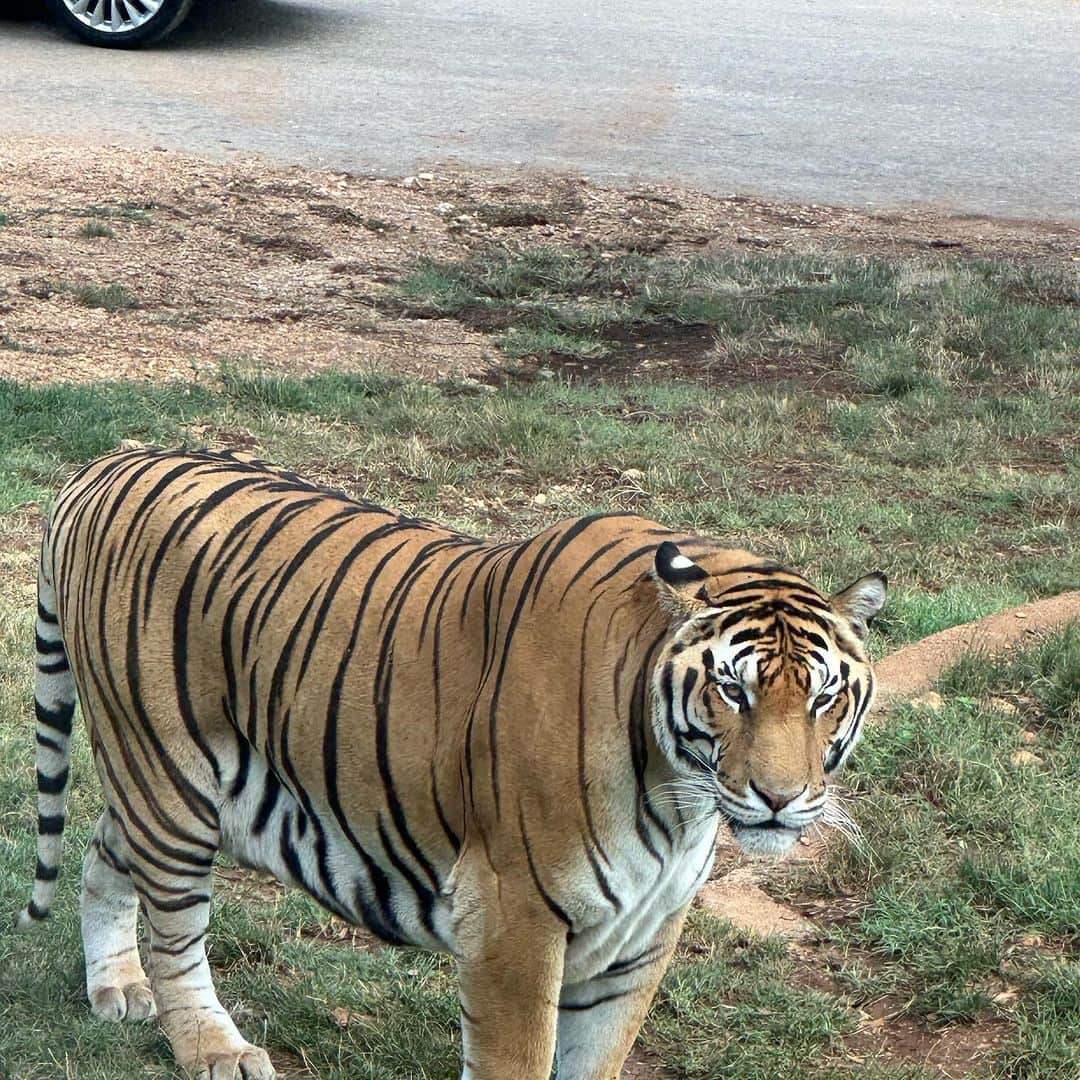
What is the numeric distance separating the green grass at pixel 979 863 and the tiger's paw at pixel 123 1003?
1.65 m

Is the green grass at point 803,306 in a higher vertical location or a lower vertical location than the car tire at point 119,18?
lower

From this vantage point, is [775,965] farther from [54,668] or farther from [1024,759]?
[54,668]

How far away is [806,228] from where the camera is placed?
11055 mm

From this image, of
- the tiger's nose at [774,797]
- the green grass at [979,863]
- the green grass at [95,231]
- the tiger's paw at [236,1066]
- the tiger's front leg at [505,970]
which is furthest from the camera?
the green grass at [95,231]

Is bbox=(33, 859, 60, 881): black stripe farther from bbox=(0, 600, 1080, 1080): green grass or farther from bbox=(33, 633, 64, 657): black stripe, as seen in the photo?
bbox=(33, 633, 64, 657): black stripe

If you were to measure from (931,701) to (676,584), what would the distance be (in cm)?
270

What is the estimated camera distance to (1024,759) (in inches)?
196

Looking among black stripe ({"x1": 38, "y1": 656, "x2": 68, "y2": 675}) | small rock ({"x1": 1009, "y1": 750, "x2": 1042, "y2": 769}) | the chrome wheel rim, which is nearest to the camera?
black stripe ({"x1": 38, "y1": 656, "x2": 68, "y2": 675})

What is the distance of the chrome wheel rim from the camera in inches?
532

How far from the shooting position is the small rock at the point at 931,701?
518cm

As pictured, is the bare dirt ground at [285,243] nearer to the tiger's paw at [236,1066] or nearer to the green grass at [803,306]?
the green grass at [803,306]

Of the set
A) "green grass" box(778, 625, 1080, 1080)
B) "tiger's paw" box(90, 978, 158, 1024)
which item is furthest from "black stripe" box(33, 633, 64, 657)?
"green grass" box(778, 625, 1080, 1080)

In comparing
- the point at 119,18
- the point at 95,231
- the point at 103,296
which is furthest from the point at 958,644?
the point at 119,18

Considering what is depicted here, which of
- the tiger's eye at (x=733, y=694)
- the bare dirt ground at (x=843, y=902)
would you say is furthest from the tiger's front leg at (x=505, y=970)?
the bare dirt ground at (x=843, y=902)
